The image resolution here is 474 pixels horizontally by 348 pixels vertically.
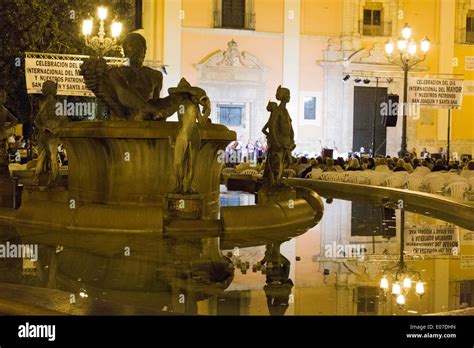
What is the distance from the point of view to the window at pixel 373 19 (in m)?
36.1

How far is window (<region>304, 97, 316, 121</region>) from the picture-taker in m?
34.4

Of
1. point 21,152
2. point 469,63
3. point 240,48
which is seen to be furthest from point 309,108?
point 21,152

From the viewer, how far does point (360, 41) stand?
3519 cm

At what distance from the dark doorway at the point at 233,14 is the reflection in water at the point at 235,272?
25764 mm

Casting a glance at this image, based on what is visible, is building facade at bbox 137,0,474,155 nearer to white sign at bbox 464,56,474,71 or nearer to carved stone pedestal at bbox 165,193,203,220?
white sign at bbox 464,56,474,71

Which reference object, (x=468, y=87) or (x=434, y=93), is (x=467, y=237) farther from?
(x=468, y=87)

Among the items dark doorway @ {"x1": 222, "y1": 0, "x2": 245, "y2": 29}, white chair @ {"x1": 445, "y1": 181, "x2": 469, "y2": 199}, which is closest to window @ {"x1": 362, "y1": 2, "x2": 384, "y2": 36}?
dark doorway @ {"x1": 222, "y1": 0, "x2": 245, "y2": 29}

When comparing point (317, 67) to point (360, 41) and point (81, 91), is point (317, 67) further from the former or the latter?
point (81, 91)

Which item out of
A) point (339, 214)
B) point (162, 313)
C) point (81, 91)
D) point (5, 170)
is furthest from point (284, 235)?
point (81, 91)

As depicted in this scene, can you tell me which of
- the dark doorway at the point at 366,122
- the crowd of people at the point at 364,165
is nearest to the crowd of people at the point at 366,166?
the crowd of people at the point at 364,165

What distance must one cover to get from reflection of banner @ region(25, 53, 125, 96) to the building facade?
14.5 m

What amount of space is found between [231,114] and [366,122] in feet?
24.4

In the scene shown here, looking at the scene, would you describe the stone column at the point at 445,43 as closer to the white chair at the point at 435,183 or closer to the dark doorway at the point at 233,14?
the dark doorway at the point at 233,14

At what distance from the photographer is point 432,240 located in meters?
8.42
